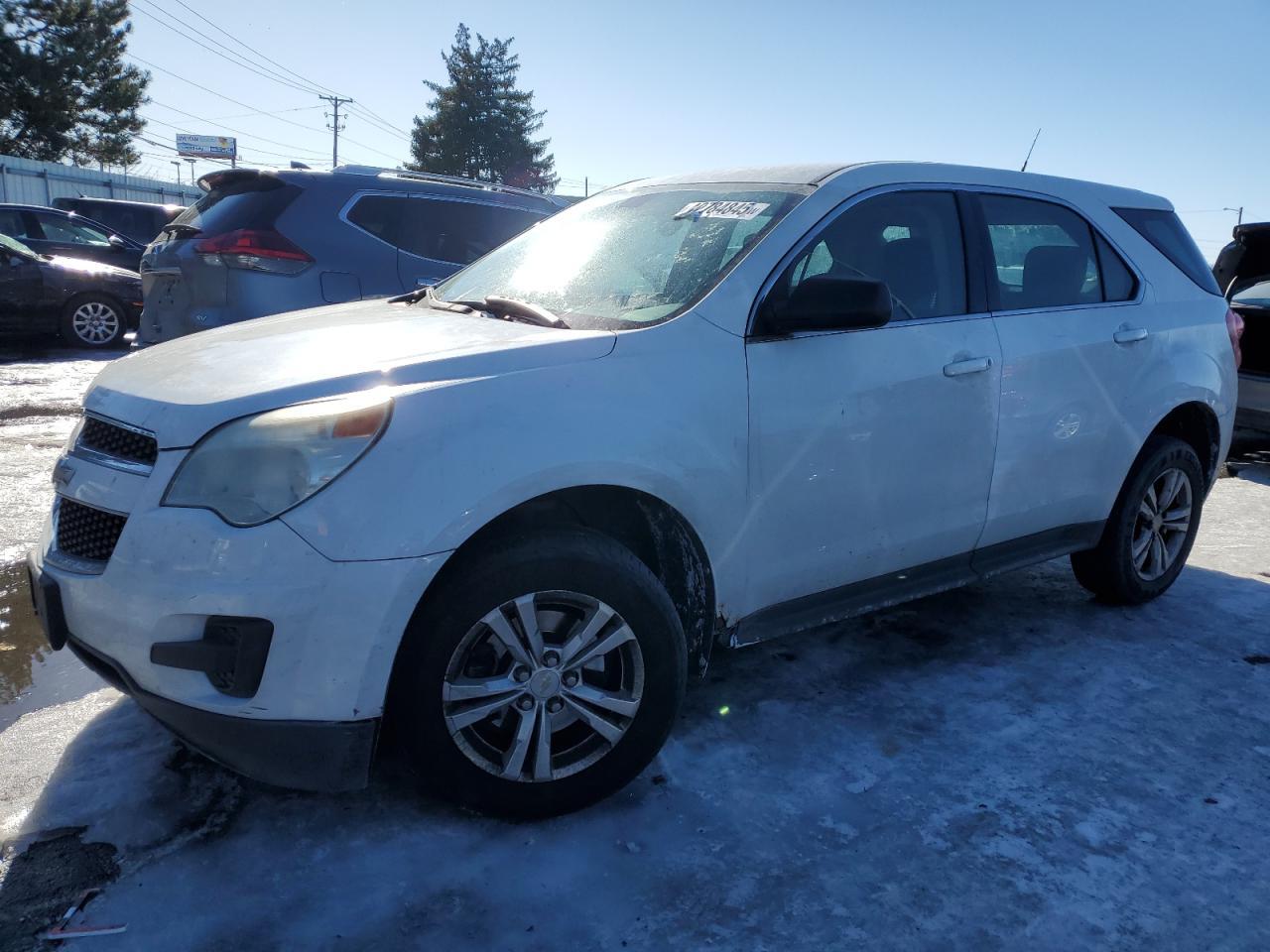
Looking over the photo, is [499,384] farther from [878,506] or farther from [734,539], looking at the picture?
[878,506]

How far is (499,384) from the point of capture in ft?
7.98

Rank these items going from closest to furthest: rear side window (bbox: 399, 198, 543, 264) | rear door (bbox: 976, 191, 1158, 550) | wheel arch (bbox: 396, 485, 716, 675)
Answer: wheel arch (bbox: 396, 485, 716, 675) → rear door (bbox: 976, 191, 1158, 550) → rear side window (bbox: 399, 198, 543, 264)

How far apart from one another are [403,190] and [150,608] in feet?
15.7

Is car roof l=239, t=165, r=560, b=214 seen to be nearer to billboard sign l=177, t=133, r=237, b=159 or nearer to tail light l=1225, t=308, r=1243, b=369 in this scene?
tail light l=1225, t=308, r=1243, b=369

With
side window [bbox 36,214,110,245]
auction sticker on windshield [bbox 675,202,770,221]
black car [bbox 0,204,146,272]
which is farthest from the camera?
side window [bbox 36,214,110,245]

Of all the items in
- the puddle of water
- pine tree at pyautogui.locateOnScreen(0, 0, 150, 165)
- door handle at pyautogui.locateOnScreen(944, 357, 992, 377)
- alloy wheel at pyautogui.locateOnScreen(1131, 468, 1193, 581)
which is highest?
pine tree at pyautogui.locateOnScreen(0, 0, 150, 165)

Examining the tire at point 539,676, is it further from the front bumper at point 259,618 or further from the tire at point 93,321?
the tire at point 93,321

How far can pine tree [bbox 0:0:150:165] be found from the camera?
126ft

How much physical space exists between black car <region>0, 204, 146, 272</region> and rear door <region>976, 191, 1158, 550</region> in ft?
42.5

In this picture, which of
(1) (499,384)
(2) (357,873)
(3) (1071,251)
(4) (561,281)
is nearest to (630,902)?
(2) (357,873)

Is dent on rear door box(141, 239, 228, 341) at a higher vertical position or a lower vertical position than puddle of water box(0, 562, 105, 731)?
higher

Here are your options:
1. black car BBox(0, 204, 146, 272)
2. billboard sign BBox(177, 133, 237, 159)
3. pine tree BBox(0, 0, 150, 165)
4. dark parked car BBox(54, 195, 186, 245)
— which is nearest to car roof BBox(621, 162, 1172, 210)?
black car BBox(0, 204, 146, 272)

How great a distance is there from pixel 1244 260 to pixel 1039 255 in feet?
17.5

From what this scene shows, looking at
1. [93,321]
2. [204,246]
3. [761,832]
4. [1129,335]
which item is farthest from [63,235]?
[761,832]
